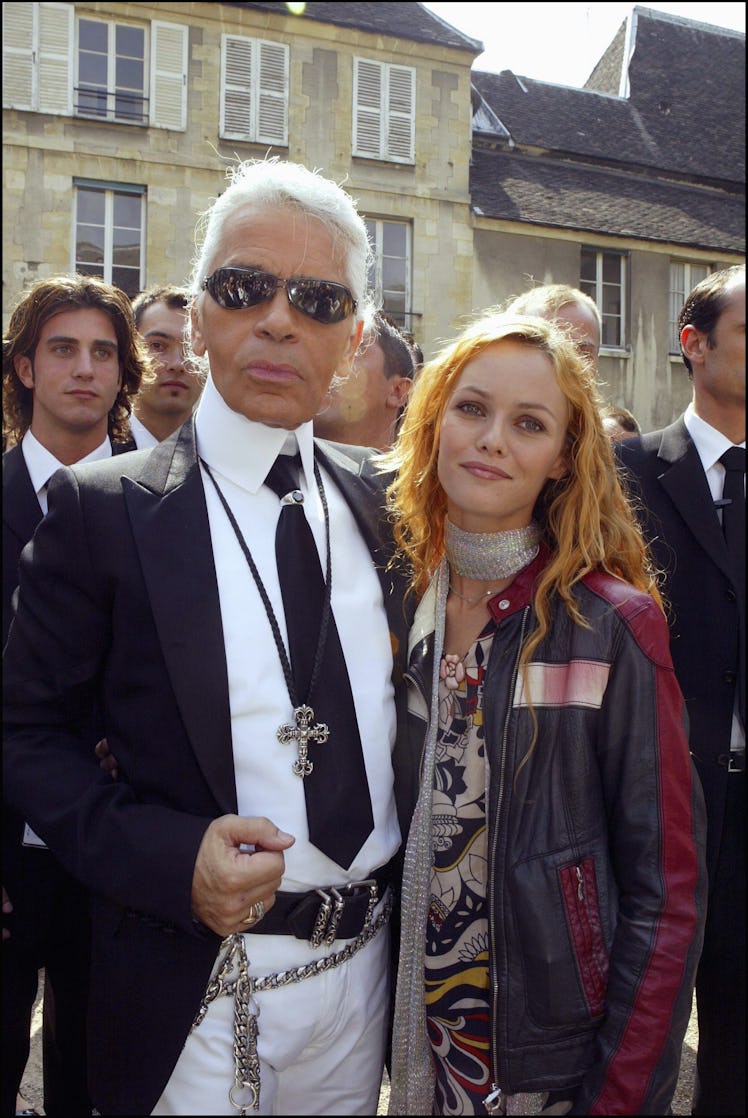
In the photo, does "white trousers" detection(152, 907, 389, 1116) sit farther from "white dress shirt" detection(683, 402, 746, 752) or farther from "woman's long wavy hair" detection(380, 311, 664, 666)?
"white dress shirt" detection(683, 402, 746, 752)

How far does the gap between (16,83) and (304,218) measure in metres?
12.8

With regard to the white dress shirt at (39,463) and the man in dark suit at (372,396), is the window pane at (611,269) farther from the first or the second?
the white dress shirt at (39,463)

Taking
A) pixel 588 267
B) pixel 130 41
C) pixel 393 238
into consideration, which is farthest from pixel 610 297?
pixel 130 41

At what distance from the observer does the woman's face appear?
74.2 inches

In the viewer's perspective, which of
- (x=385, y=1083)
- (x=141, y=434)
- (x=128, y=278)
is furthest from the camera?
(x=128, y=278)


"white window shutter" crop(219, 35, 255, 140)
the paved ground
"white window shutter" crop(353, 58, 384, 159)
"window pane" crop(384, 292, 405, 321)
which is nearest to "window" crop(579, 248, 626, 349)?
"window pane" crop(384, 292, 405, 321)

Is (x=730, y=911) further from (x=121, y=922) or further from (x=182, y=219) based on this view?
(x=182, y=219)

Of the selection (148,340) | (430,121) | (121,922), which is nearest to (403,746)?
(121,922)

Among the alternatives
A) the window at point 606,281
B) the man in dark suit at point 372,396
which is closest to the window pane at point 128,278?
the window at point 606,281

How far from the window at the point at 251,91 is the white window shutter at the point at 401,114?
4.59 ft

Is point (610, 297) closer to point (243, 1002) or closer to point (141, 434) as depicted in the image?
point (141, 434)

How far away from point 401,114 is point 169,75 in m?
2.97

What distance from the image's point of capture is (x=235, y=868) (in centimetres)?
149

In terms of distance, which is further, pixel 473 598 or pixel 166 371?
pixel 166 371
